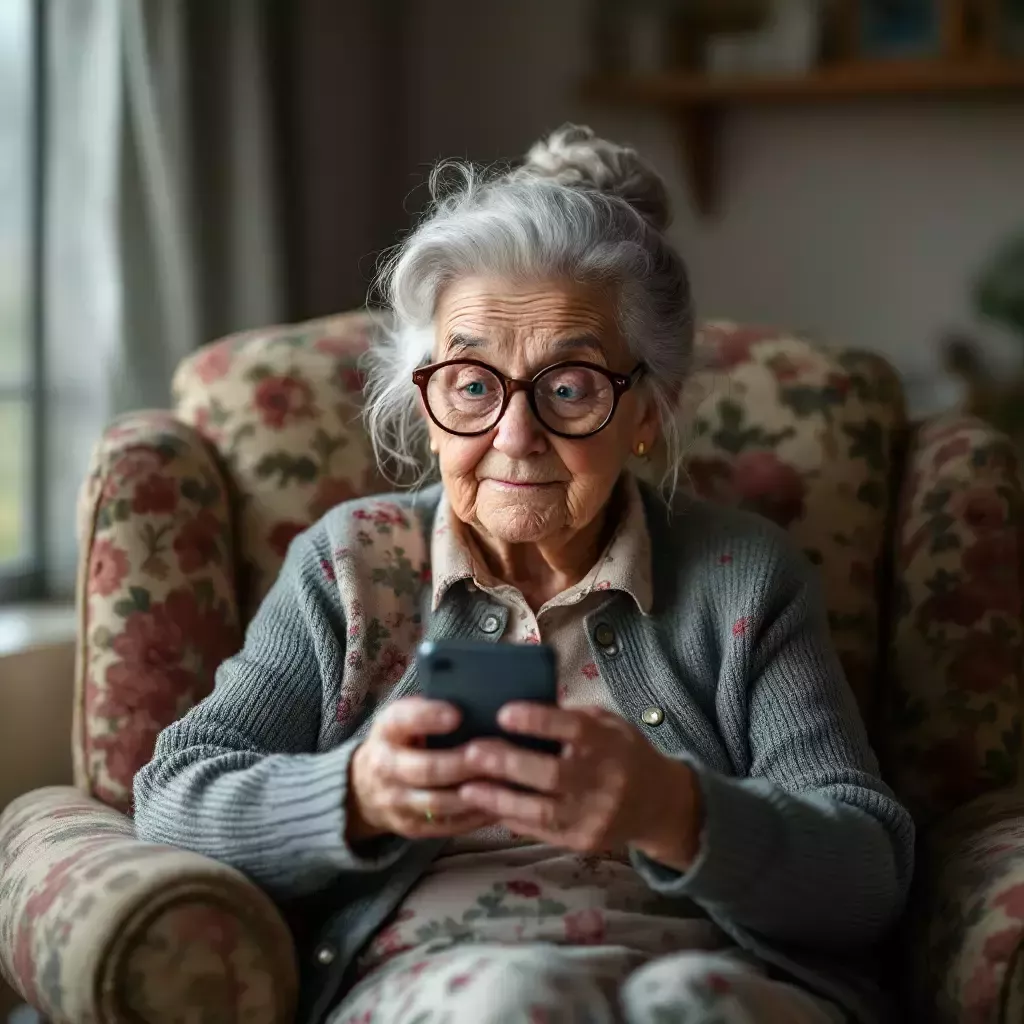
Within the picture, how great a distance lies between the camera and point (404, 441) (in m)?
1.72

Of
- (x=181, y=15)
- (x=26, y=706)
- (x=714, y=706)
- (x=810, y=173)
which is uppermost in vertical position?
(x=181, y=15)

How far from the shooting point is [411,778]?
3.91 ft

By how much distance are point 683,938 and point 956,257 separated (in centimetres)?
183

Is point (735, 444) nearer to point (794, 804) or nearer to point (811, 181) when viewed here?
point (794, 804)

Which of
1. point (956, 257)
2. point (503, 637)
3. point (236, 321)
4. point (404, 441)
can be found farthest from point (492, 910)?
point (956, 257)

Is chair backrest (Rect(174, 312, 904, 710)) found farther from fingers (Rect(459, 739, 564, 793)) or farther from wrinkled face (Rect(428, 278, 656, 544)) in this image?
fingers (Rect(459, 739, 564, 793))

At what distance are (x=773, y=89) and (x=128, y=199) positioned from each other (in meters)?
1.21

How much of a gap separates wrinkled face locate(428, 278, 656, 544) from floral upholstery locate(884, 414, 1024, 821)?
0.45m

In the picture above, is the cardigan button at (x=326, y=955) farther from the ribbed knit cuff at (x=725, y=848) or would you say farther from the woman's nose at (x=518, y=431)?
the woman's nose at (x=518, y=431)

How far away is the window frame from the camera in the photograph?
2311 mm

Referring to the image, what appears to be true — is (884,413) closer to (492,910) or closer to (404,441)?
(404,441)

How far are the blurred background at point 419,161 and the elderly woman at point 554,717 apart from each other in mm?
887

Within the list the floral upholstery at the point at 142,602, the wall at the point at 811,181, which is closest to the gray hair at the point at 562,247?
the floral upholstery at the point at 142,602

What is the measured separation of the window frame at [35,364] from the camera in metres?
2.31
